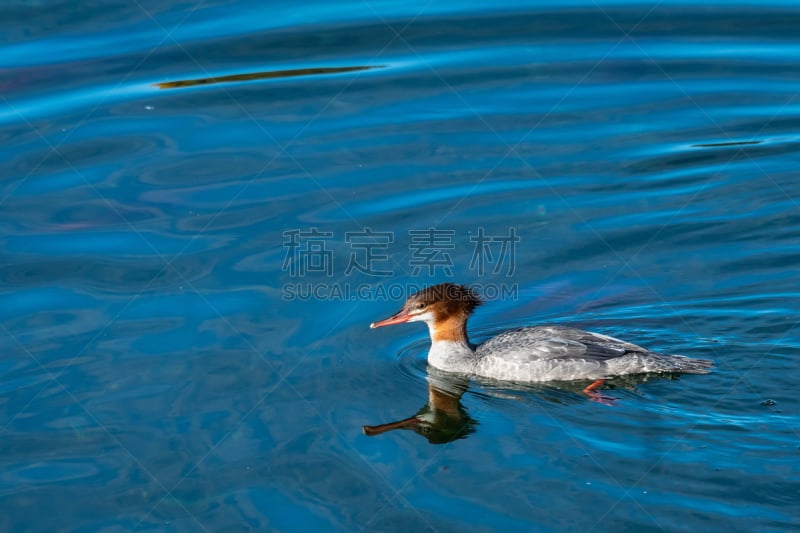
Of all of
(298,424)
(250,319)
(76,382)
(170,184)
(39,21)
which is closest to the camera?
(298,424)

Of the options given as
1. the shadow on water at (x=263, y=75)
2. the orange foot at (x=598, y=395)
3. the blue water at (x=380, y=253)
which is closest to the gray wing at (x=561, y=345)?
the orange foot at (x=598, y=395)

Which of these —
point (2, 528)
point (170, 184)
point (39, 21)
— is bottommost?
point (2, 528)

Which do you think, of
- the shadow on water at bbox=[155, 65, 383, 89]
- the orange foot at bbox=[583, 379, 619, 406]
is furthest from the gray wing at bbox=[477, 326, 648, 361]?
the shadow on water at bbox=[155, 65, 383, 89]

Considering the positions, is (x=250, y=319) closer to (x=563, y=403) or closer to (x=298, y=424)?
(x=298, y=424)

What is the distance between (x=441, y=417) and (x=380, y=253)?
279 cm

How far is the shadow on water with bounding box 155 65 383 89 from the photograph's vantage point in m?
15.3

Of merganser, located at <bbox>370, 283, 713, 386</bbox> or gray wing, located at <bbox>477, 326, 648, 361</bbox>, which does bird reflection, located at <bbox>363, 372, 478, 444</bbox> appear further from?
gray wing, located at <bbox>477, 326, 648, 361</bbox>

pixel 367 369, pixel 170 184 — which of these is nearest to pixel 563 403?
pixel 367 369

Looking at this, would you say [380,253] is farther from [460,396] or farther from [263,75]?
[263,75]

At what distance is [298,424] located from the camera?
892cm

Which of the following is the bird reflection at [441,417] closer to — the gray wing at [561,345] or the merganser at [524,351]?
the merganser at [524,351]

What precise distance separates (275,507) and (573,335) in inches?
133

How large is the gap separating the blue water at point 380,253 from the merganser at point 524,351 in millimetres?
207

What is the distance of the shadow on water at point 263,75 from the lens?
15297 mm
